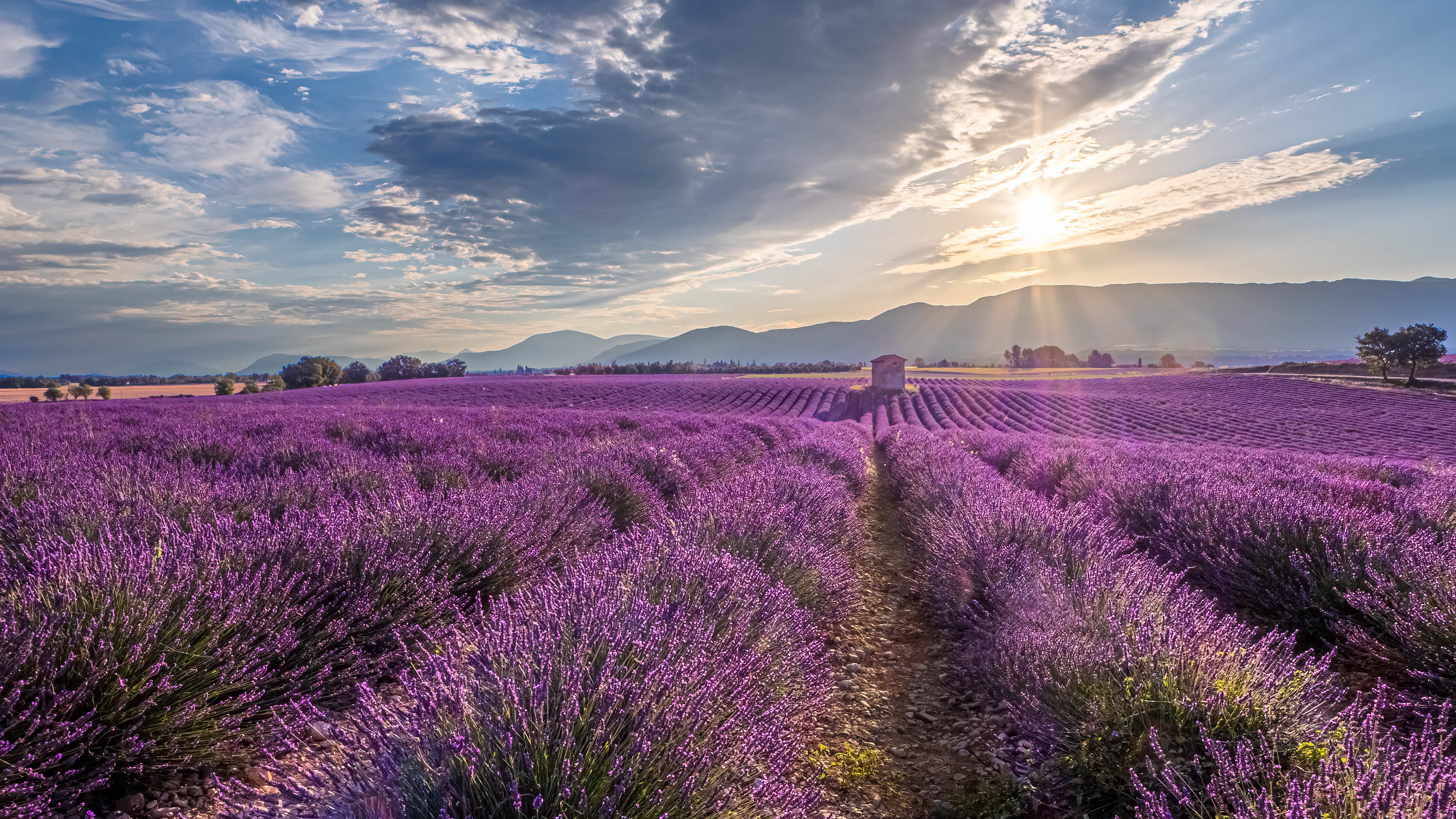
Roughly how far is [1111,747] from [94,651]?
346cm

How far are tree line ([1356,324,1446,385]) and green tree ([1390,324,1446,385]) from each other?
0.02 m

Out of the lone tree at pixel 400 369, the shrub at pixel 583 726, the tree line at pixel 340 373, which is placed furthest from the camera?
the lone tree at pixel 400 369

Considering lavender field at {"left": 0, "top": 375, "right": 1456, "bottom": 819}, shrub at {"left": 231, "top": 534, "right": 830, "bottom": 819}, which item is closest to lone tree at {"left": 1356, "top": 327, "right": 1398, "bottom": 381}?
lavender field at {"left": 0, "top": 375, "right": 1456, "bottom": 819}

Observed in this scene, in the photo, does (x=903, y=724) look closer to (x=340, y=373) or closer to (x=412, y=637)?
(x=412, y=637)

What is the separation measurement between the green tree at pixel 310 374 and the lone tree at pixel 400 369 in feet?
11.8

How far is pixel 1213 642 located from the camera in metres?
2.44

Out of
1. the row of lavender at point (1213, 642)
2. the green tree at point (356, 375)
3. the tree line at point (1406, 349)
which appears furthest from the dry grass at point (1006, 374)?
the row of lavender at point (1213, 642)

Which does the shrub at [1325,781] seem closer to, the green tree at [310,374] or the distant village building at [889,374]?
the distant village building at [889,374]

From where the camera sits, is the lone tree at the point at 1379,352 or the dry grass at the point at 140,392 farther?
the lone tree at the point at 1379,352

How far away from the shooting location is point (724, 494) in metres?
4.74

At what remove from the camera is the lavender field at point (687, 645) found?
1.48 m

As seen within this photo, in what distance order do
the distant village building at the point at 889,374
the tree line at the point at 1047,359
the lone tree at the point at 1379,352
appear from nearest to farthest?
the distant village building at the point at 889,374, the lone tree at the point at 1379,352, the tree line at the point at 1047,359

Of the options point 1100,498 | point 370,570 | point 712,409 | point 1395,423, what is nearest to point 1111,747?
point 370,570

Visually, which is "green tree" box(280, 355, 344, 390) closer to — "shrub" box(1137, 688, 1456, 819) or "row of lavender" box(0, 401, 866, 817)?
"row of lavender" box(0, 401, 866, 817)
